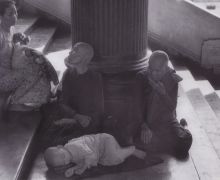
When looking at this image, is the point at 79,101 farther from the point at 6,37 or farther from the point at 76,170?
the point at 6,37

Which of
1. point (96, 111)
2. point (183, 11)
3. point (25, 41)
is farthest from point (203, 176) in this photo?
point (183, 11)

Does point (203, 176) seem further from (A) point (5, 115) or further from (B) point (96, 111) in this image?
(A) point (5, 115)

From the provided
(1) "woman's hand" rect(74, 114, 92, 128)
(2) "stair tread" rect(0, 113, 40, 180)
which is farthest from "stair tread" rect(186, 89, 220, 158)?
(2) "stair tread" rect(0, 113, 40, 180)

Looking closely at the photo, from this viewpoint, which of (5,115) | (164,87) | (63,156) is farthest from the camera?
(5,115)

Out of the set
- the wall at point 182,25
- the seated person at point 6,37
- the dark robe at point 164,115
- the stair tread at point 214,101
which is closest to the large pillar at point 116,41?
the dark robe at point 164,115

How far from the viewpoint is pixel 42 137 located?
514 cm

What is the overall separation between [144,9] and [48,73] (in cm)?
139

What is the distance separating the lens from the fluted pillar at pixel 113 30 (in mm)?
5207

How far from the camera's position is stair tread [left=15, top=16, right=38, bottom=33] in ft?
26.1

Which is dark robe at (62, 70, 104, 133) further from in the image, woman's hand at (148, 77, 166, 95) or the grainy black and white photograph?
woman's hand at (148, 77, 166, 95)

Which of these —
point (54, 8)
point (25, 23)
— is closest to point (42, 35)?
point (25, 23)

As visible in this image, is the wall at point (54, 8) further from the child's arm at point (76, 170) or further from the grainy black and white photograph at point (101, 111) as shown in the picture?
the child's arm at point (76, 170)

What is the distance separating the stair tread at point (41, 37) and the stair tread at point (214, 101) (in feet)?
8.97

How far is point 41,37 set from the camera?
8.17 m
